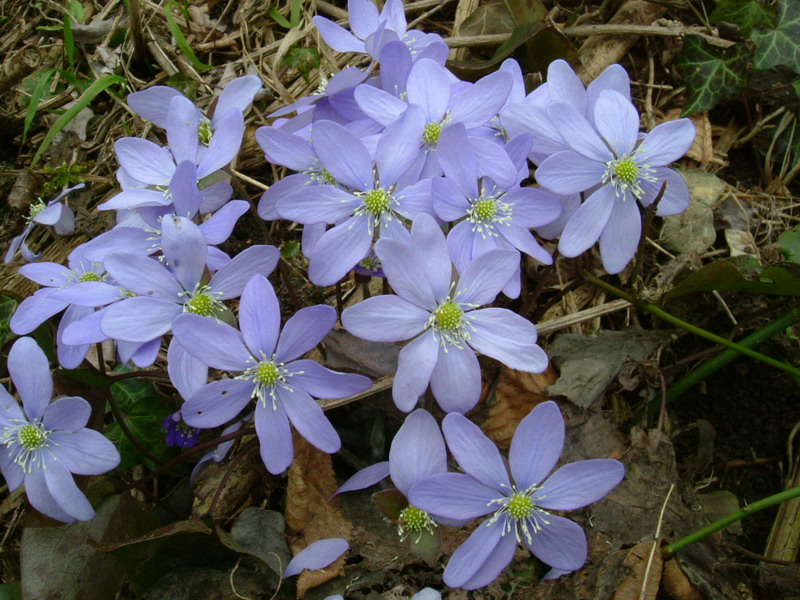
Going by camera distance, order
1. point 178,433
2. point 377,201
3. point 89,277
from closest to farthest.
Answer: point 377,201
point 89,277
point 178,433

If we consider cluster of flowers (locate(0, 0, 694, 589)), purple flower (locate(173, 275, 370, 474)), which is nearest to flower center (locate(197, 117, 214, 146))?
cluster of flowers (locate(0, 0, 694, 589))

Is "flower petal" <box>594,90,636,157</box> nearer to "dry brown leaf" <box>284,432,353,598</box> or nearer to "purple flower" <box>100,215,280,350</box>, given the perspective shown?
"purple flower" <box>100,215,280,350</box>

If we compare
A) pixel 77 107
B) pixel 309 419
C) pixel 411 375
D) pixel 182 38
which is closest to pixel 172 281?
pixel 309 419

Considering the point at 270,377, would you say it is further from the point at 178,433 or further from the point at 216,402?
the point at 178,433

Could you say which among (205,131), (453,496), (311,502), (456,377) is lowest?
(311,502)

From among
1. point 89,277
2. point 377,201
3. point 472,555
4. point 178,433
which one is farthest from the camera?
point 178,433

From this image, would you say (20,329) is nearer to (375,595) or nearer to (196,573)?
(196,573)
